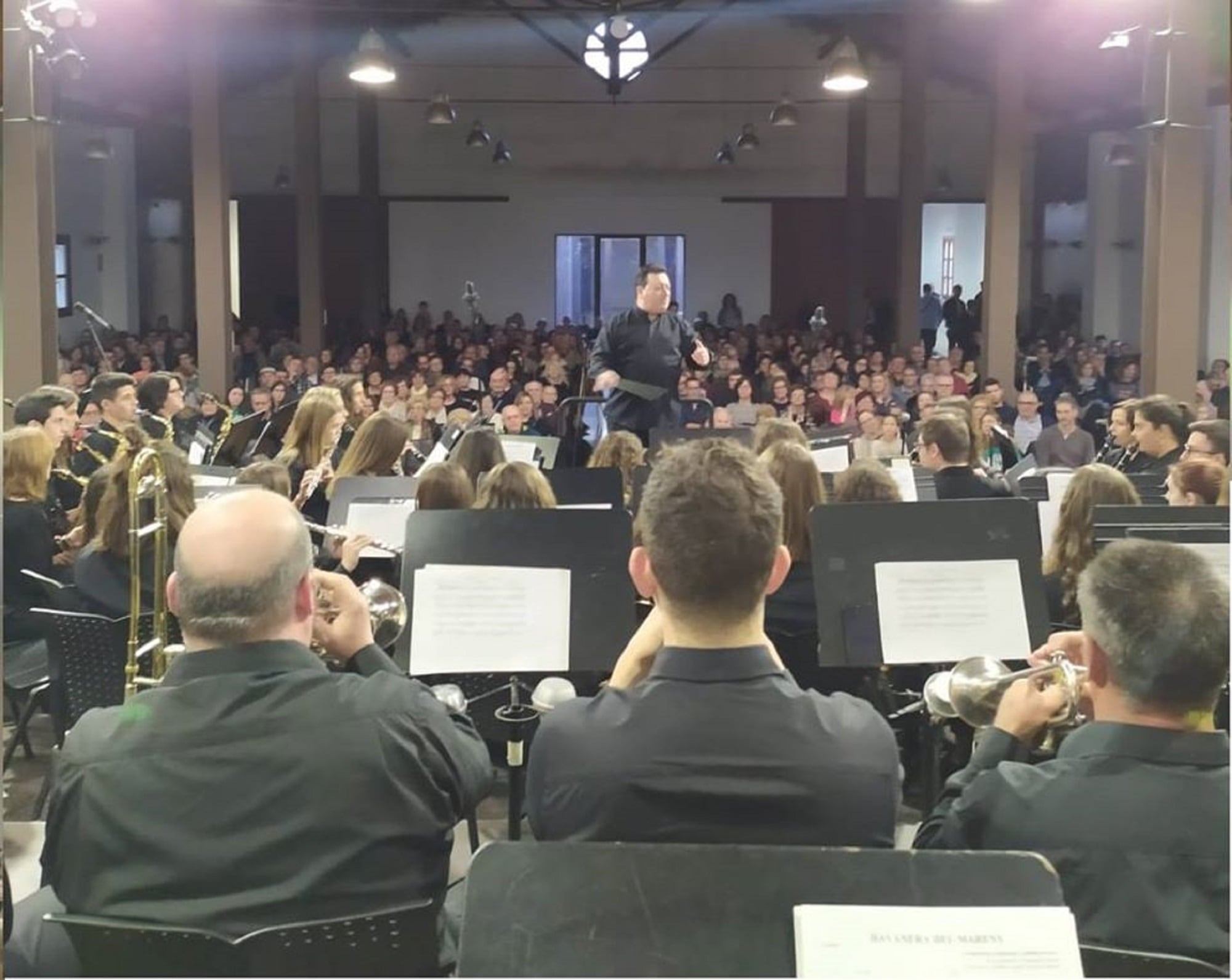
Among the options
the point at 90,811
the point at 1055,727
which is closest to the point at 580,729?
the point at 90,811

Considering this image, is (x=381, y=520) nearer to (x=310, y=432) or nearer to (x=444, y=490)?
(x=444, y=490)

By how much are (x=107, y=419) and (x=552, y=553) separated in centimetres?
422

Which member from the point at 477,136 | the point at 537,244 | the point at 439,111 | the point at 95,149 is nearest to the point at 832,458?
the point at 439,111

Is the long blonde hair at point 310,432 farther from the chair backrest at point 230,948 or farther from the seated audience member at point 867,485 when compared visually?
the chair backrest at point 230,948

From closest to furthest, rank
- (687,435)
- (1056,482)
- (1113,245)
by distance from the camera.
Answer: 1. (1056,482)
2. (687,435)
3. (1113,245)

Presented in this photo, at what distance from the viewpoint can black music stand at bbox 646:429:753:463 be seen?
559 centimetres

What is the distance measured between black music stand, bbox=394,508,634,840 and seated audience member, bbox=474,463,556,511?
748mm

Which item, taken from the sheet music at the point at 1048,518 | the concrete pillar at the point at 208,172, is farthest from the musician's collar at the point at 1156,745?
the concrete pillar at the point at 208,172

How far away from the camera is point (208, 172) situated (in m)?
11.3

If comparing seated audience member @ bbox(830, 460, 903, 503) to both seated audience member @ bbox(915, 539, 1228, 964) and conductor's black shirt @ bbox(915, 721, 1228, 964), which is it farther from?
conductor's black shirt @ bbox(915, 721, 1228, 964)

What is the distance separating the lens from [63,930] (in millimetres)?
1872

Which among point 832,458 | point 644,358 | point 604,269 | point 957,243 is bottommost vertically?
point 832,458

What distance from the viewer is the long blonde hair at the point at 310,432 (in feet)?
19.4

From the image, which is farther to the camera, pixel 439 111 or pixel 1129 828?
pixel 439 111
